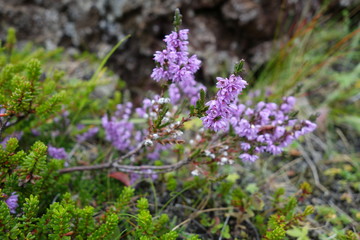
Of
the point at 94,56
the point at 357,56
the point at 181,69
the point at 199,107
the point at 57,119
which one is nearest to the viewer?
the point at 199,107

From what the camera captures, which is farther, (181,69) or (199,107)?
(181,69)

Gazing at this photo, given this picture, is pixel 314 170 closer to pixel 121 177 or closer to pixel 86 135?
pixel 121 177

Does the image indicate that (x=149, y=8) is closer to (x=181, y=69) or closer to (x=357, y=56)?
(x=181, y=69)

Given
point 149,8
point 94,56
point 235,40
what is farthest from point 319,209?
point 94,56

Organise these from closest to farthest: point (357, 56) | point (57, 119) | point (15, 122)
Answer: point (15, 122) < point (57, 119) < point (357, 56)

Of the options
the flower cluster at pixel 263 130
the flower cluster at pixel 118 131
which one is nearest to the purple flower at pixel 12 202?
the flower cluster at pixel 118 131

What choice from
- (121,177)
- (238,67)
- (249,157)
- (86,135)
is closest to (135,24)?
(86,135)
